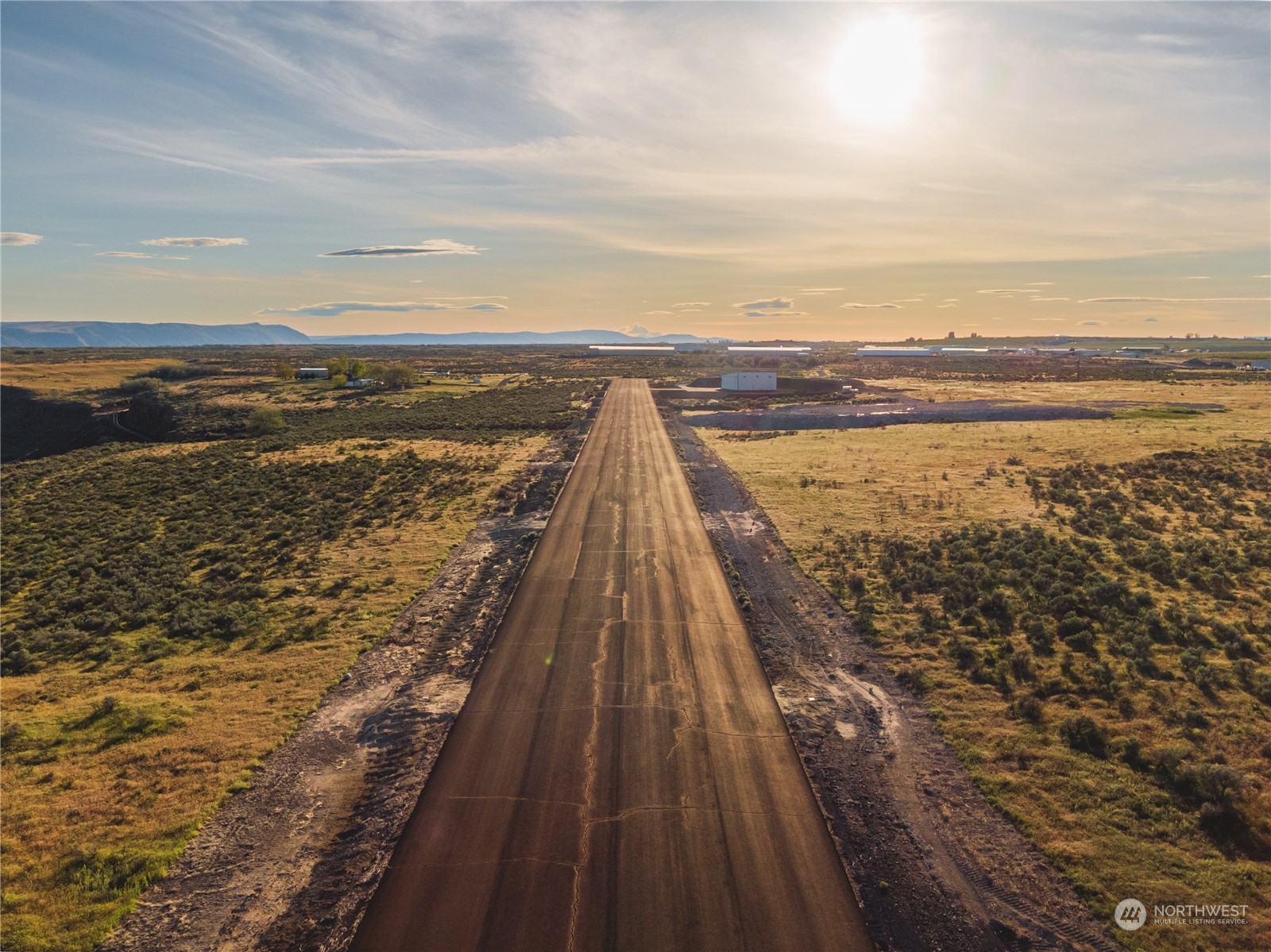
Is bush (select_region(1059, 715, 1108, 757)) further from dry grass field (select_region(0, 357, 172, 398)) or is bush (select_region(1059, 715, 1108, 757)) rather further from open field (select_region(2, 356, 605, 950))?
dry grass field (select_region(0, 357, 172, 398))

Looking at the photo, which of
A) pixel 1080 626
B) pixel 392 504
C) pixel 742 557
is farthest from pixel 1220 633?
pixel 392 504

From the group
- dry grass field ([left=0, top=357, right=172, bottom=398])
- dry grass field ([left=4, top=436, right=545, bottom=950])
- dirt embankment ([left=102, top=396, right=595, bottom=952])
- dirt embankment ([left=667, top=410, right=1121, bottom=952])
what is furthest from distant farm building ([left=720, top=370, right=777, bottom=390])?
dry grass field ([left=0, top=357, right=172, bottom=398])

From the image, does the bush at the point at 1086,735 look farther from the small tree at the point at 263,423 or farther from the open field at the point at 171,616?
the small tree at the point at 263,423

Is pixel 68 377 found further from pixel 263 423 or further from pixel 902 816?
pixel 902 816

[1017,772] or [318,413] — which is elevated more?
[318,413]

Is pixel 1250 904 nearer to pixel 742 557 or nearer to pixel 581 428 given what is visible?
pixel 742 557

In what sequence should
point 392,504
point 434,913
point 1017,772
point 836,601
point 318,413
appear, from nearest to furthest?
point 434,913 → point 1017,772 → point 836,601 → point 392,504 → point 318,413
